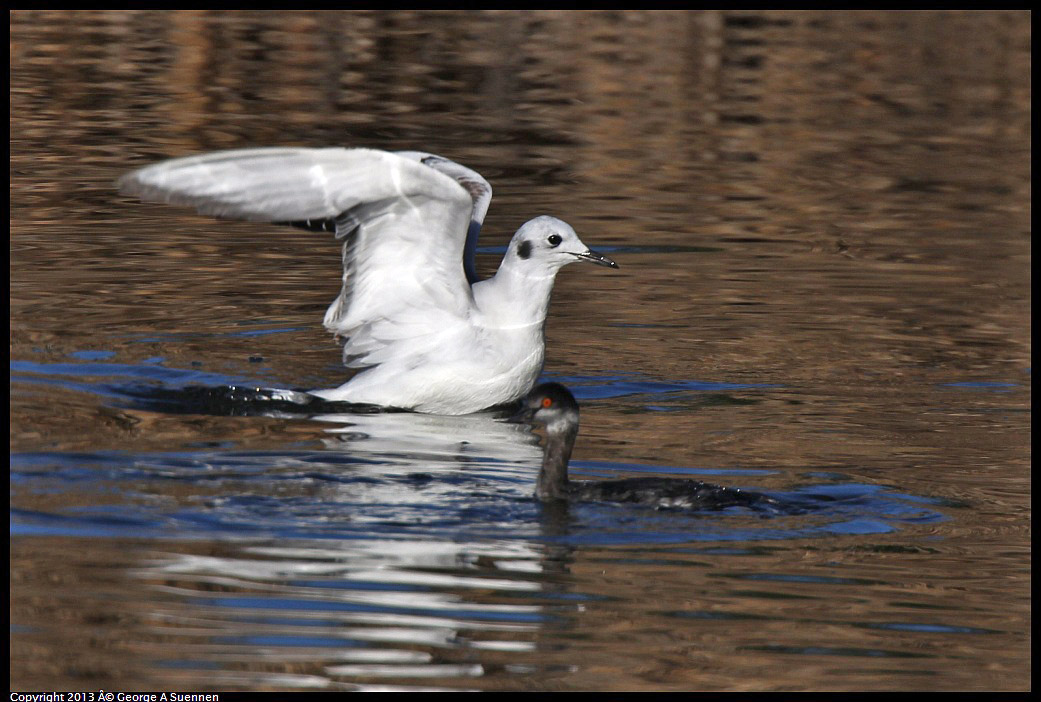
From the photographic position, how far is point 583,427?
998 cm

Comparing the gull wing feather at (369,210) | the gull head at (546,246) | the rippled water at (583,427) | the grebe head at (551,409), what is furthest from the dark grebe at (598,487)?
the gull head at (546,246)

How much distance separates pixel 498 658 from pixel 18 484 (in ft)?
9.66

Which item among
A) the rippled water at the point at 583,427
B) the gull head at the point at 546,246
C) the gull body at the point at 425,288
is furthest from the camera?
the gull head at the point at 546,246

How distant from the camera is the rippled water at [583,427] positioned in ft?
21.6

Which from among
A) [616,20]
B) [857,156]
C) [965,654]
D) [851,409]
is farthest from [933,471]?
[616,20]

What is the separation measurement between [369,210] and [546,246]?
120cm

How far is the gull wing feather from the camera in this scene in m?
9.30

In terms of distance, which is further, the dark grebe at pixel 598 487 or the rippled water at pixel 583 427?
the dark grebe at pixel 598 487

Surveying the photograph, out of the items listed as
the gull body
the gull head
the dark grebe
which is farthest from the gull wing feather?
the dark grebe

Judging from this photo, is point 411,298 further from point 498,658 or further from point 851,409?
point 498,658

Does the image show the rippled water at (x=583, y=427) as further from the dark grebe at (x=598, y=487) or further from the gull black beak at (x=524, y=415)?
the gull black beak at (x=524, y=415)

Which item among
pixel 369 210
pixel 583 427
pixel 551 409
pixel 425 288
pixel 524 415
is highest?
pixel 369 210

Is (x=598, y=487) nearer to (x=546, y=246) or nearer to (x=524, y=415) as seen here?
(x=524, y=415)

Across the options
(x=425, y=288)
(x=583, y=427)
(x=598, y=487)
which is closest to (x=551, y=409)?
(x=598, y=487)
